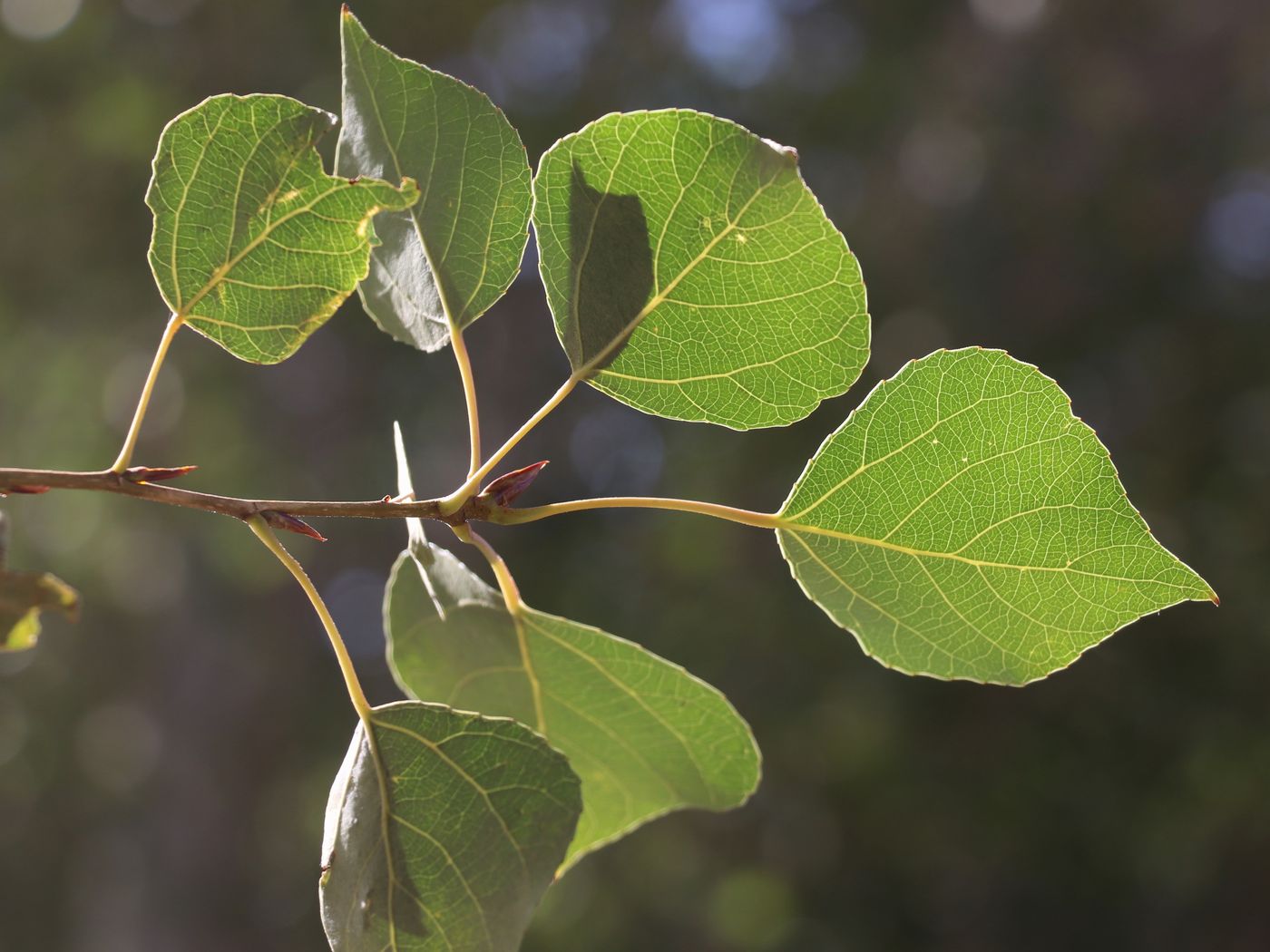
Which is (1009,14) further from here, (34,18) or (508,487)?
(508,487)

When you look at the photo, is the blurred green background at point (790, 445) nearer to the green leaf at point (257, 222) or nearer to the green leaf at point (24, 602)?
the green leaf at point (257, 222)

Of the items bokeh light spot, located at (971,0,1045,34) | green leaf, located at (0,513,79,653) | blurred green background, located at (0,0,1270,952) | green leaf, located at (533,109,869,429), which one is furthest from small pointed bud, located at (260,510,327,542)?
bokeh light spot, located at (971,0,1045,34)

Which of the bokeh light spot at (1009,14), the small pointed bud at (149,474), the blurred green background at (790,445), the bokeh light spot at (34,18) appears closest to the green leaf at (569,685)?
the small pointed bud at (149,474)

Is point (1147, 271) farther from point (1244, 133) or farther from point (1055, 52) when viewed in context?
point (1055, 52)

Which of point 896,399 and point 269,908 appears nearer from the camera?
point 896,399

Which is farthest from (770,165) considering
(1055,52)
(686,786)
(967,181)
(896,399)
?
(1055,52)

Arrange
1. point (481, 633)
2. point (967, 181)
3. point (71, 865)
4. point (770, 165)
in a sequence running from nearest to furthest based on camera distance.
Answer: point (770, 165) < point (481, 633) < point (967, 181) < point (71, 865)

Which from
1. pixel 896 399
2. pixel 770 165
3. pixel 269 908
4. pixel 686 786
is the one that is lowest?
pixel 269 908

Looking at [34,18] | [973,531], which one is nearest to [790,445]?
[34,18]
